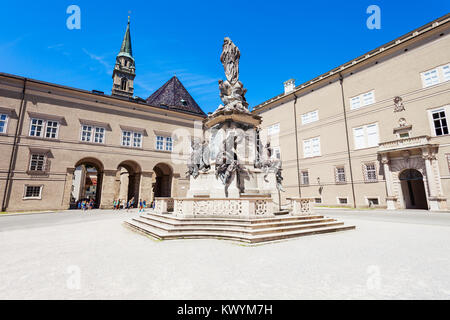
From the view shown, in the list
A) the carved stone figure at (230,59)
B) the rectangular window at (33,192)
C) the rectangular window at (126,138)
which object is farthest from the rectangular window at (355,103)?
the rectangular window at (33,192)

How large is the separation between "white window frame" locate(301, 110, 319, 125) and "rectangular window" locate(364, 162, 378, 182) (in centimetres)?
871

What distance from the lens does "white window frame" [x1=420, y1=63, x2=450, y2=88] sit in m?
19.3

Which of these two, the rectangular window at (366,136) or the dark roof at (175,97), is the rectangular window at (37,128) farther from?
the rectangular window at (366,136)

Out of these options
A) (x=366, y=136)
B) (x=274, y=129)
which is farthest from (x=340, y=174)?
(x=274, y=129)

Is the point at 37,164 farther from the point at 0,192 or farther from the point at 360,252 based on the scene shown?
the point at 360,252

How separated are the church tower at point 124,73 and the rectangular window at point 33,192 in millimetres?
33674

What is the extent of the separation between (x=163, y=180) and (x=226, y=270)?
99.8 ft

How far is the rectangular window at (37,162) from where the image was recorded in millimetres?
23156

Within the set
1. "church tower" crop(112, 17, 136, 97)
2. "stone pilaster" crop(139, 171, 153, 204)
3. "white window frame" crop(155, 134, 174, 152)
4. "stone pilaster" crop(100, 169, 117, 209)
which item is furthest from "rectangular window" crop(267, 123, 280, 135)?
"church tower" crop(112, 17, 136, 97)

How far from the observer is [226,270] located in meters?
4.09

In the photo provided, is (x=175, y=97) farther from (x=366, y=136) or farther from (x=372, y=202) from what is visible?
(x=372, y=202)

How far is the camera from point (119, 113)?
93.9 feet
